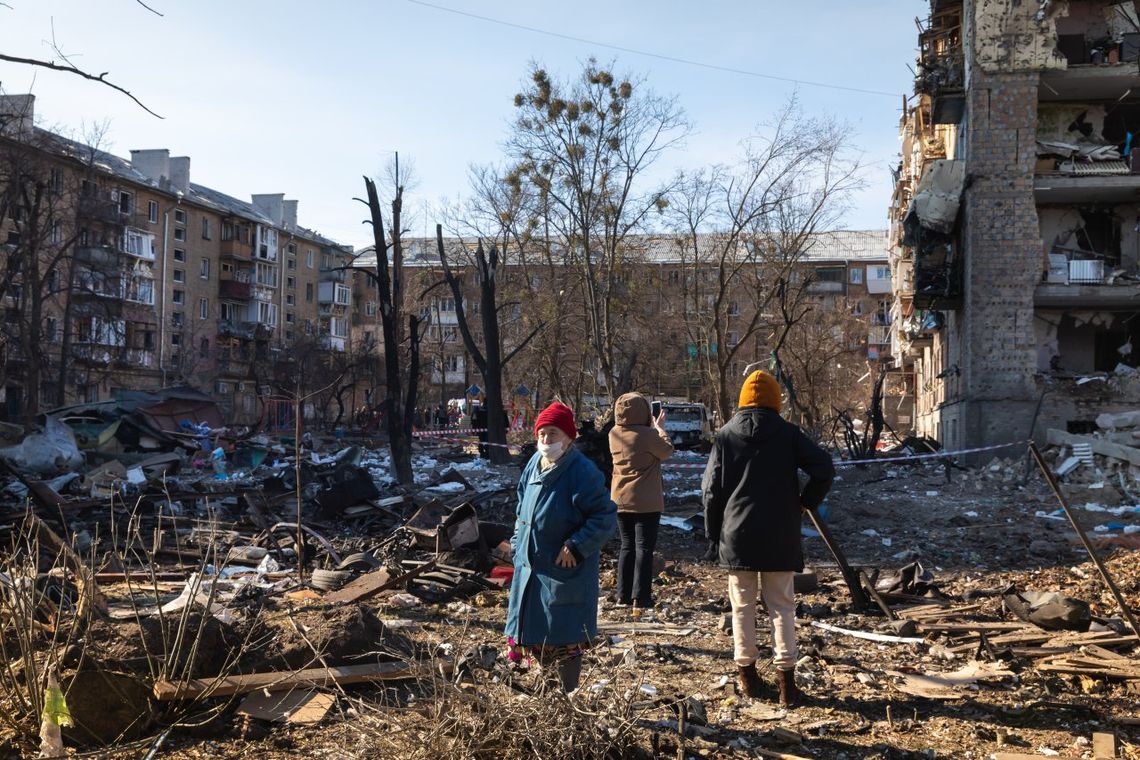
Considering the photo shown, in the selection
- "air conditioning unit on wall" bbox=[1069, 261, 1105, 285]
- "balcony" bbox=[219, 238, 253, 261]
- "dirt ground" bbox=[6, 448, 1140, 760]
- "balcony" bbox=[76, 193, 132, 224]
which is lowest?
"dirt ground" bbox=[6, 448, 1140, 760]

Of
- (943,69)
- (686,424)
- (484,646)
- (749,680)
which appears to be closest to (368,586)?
(484,646)

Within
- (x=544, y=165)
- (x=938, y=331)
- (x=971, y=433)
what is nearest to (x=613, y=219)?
(x=544, y=165)

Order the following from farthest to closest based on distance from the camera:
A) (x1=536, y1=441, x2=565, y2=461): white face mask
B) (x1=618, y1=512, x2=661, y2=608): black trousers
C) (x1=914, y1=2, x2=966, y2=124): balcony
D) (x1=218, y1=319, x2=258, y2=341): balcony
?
1. (x1=218, y1=319, x2=258, y2=341): balcony
2. (x1=914, y1=2, x2=966, y2=124): balcony
3. (x1=618, y1=512, x2=661, y2=608): black trousers
4. (x1=536, y1=441, x2=565, y2=461): white face mask

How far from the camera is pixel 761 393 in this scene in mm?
6020

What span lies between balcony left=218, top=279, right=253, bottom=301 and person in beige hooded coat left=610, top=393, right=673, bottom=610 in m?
63.7

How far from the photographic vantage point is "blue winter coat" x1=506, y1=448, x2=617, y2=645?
202 inches

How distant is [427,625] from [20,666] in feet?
11.6

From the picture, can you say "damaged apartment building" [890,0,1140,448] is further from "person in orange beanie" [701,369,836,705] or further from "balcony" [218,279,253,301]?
"balcony" [218,279,253,301]

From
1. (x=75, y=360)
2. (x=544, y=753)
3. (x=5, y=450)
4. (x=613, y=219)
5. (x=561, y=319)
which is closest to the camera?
(x=544, y=753)

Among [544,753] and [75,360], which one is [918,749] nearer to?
[544,753]

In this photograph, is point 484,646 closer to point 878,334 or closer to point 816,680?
point 816,680

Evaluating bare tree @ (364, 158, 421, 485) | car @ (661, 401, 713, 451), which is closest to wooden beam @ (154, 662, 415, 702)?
bare tree @ (364, 158, 421, 485)

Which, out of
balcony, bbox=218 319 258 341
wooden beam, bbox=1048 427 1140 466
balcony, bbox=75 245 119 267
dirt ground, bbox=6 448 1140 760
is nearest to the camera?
dirt ground, bbox=6 448 1140 760

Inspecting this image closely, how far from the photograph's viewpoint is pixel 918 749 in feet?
16.7
